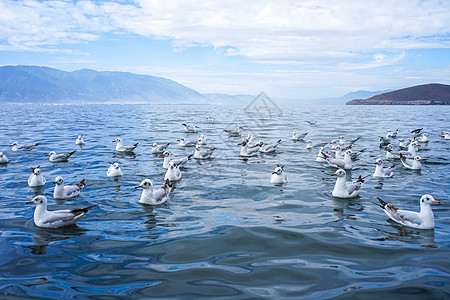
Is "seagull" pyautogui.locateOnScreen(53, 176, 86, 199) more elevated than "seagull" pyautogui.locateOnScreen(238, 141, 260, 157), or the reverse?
"seagull" pyautogui.locateOnScreen(238, 141, 260, 157)

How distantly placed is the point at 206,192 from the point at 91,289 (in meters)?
6.88

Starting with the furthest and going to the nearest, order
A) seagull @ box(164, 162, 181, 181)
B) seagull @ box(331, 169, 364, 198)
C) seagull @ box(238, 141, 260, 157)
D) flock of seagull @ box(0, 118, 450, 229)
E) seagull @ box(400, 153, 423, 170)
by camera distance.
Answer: seagull @ box(238, 141, 260, 157), seagull @ box(400, 153, 423, 170), seagull @ box(164, 162, 181, 181), seagull @ box(331, 169, 364, 198), flock of seagull @ box(0, 118, 450, 229)

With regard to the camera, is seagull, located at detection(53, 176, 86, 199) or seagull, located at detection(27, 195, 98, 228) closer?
seagull, located at detection(27, 195, 98, 228)


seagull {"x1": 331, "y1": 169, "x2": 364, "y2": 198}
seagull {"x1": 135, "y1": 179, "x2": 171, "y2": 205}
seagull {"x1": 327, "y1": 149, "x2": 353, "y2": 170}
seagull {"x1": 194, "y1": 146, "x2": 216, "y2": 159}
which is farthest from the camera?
seagull {"x1": 194, "y1": 146, "x2": 216, "y2": 159}

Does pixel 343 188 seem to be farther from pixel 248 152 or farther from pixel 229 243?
pixel 248 152

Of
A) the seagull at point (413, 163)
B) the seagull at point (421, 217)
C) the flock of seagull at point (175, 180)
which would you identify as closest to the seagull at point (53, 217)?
the flock of seagull at point (175, 180)

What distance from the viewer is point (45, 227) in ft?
30.5

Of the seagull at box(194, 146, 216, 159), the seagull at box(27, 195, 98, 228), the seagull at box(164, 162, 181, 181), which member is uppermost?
Result: the seagull at box(194, 146, 216, 159)

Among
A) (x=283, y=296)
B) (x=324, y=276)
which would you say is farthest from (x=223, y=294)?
(x=324, y=276)

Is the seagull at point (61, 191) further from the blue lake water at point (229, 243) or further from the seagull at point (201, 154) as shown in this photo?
the seagull at point (201, 154)

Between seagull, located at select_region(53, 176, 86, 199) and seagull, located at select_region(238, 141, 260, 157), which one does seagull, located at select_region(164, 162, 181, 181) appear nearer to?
seagull, located at select_region(53, 176, 86, 199)

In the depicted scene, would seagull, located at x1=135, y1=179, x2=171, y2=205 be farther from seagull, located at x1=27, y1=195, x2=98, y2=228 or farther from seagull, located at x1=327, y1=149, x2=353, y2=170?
seagull, located at x1=327, y1=149, x2=353, y2=170

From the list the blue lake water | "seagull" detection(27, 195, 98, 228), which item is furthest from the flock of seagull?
the blue lake water

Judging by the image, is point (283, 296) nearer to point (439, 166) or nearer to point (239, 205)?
point (239, 205)
